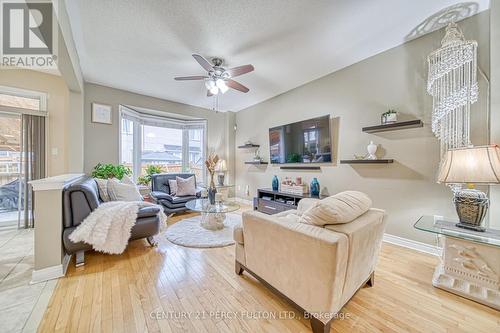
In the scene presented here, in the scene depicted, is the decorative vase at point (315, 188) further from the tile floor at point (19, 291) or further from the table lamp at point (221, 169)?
the tile floor at point (19, 291)

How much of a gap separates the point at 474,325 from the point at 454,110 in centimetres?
199

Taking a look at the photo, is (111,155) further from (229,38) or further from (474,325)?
(474,325)

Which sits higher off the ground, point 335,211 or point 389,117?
point 389,117

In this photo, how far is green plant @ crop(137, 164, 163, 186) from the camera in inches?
179

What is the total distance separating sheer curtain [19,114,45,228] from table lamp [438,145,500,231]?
5.56 meters

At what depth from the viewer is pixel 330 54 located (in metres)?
2.82

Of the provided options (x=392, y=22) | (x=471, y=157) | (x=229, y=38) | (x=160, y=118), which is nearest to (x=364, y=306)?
(x=471, y=157)

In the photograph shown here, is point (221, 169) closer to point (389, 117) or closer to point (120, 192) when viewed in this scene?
point (120, 192)

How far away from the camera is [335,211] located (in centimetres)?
130

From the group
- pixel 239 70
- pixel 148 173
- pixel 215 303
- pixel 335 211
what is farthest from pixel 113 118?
pixel 335 211

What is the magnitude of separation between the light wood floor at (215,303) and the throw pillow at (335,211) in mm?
736

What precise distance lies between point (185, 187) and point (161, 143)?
5.65 ft

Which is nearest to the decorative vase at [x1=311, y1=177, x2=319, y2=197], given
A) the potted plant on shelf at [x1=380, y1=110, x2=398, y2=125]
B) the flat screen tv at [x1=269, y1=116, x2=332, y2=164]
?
the flat screen tv at [x1=269, y1=116, x2=332, y2=164]

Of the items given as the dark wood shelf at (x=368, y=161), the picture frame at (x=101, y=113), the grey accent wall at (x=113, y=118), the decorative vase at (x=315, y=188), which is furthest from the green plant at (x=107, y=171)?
the dark wood shelf at (x=368, y=161)
